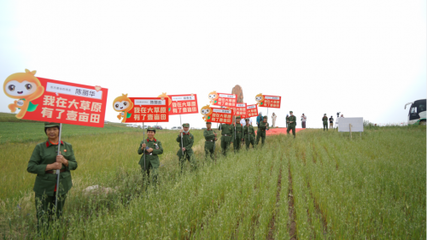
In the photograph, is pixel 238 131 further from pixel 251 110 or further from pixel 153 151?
pixel 153 151

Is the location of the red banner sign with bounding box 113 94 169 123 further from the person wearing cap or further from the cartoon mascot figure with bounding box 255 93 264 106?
the cartoon mascot figure with bounding box 255 93 264 106

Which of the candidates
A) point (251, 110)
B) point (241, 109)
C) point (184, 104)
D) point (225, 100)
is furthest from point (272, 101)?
point (184, 104)

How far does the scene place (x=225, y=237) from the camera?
295 cm

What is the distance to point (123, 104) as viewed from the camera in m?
5.97

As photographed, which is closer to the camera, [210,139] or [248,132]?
[210,139]

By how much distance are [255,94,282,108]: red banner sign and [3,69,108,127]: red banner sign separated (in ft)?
37.6

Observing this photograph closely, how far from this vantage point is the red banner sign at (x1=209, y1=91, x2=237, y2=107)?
1257 centimetres

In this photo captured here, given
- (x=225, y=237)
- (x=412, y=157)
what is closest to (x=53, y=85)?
(x=225, y=237)

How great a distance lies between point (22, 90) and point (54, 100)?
492 mm

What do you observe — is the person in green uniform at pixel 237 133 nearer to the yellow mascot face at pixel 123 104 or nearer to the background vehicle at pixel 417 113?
the yellow mascot face at pixel 123 104

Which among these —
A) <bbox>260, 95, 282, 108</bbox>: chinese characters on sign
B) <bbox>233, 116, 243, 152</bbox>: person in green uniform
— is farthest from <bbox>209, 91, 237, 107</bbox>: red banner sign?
<bbox>260, 95, 282, 108</bbox>: chinese characters on sign

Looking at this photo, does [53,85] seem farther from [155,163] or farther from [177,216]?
[177,216]

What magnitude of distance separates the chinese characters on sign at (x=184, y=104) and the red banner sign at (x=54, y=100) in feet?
15.1

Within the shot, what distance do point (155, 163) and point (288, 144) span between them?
9.69 m
